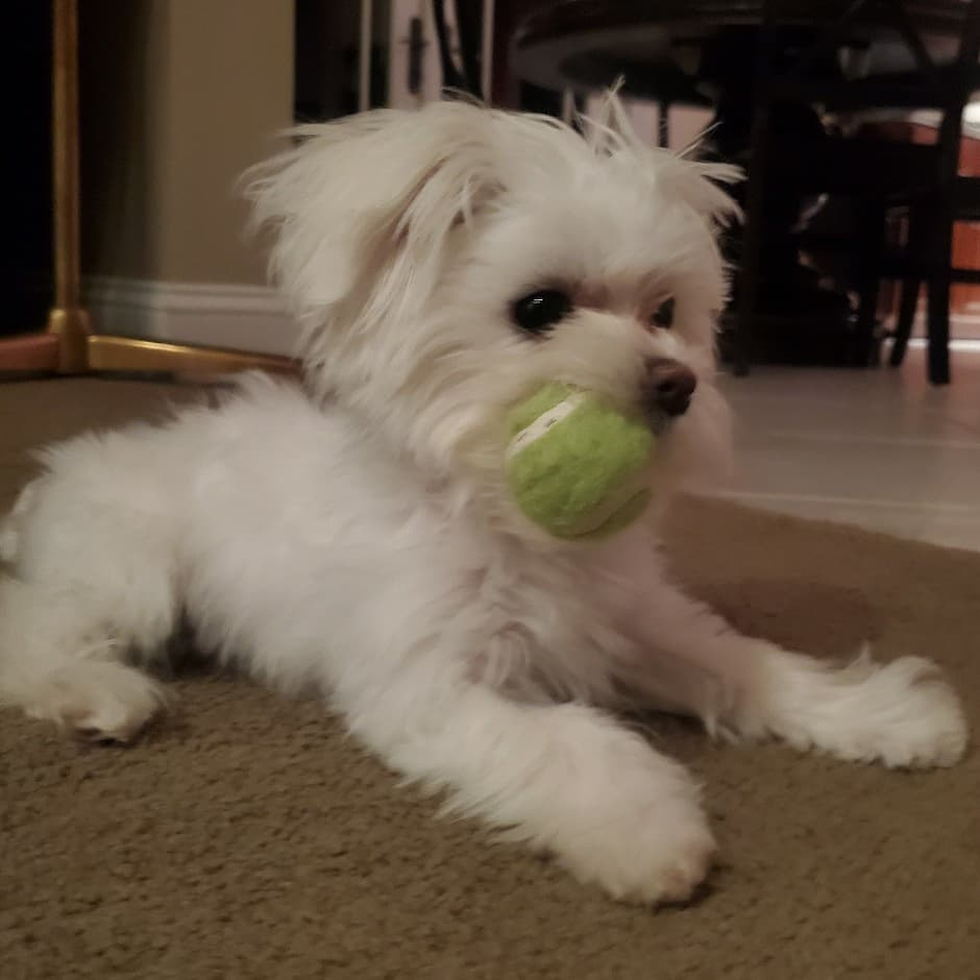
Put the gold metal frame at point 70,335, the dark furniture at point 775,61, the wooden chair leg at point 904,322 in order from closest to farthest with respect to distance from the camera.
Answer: the gold metal frame at point 70,335
the dark furniture at point 775,61
the wooden chair leg at point 904,322

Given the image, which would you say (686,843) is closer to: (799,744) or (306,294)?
(799,744)

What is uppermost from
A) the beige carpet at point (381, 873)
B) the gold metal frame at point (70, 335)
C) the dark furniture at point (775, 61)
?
the dark furniture at point (775, 61)

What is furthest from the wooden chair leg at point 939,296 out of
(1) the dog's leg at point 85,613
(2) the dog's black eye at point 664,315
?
(1) the dog's leg at point 85,613

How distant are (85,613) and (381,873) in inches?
18.0

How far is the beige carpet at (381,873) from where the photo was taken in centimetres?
67

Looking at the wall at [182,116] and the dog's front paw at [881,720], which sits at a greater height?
the wall at [182,116]

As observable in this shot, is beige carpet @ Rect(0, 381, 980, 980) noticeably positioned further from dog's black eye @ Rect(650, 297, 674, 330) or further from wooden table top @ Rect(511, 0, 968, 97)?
wooden table top @ Rect(511, 0, 968, 97)

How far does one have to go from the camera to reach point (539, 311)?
0.93 m

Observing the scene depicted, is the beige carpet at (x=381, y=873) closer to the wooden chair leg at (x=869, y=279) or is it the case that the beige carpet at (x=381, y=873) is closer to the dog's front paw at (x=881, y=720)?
the dog's front paw at (x=881, y=720)

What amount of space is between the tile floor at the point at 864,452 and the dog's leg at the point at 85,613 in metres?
1.10

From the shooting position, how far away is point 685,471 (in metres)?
0.93

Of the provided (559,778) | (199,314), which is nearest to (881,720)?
(559,778)

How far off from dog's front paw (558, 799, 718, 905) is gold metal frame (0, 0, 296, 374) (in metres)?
1.97

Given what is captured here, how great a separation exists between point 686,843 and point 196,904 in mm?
310
